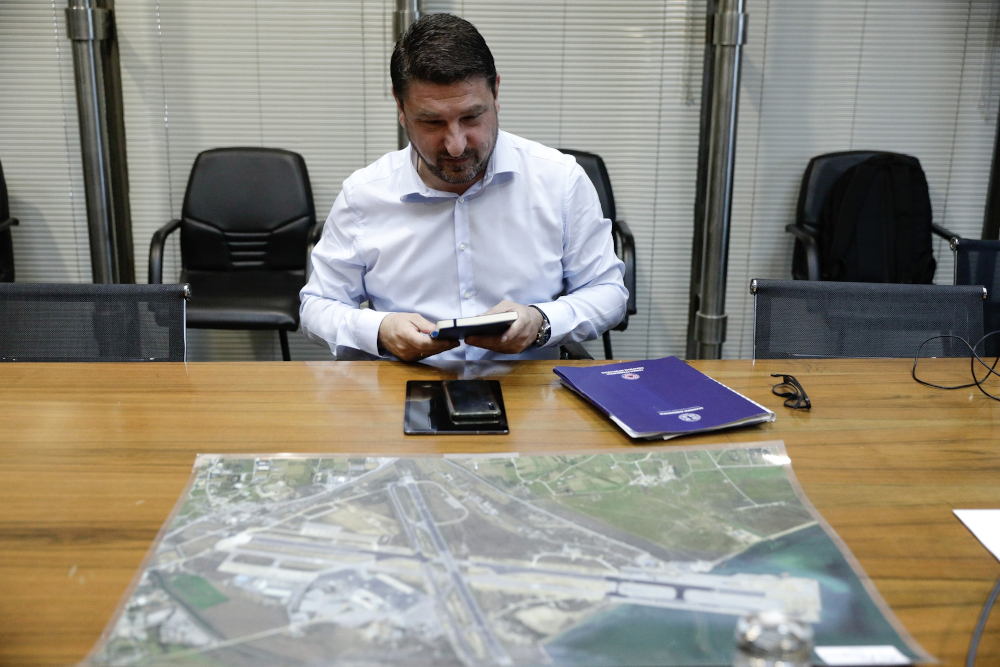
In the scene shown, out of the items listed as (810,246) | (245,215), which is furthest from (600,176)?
(245,215)

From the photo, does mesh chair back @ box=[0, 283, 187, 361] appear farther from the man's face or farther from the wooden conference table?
the man's face

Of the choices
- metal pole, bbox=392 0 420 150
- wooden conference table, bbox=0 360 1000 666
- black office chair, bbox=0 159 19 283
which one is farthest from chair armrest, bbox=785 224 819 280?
black office chair, bbox=0 159 19 283

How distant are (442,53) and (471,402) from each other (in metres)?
0.75

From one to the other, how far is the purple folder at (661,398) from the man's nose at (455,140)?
1.73 feet

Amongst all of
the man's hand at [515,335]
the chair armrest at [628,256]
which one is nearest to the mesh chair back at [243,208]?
the chair armrest at [628,256]

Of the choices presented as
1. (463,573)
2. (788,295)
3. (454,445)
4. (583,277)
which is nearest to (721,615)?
(463,573)

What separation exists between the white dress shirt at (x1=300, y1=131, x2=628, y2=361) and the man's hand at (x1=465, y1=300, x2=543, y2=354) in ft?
0.65

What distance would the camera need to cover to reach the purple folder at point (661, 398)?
1.32m

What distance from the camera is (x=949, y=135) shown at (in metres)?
3.46

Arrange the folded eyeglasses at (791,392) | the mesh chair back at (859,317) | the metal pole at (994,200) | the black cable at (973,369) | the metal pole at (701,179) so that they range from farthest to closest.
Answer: the metal pole at (994,200) < the metal pole at (701,179) < the mesh chair back at (859,317) < the black cable at (973,369) < the folded eyeglasses at (791,392)

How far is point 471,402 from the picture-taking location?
1386 millimetres

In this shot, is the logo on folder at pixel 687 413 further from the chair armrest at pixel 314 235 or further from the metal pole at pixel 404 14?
the metal pole at pixel 404 14

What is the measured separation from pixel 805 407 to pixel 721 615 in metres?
0.66

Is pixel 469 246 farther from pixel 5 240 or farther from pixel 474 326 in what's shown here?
pixel 5 240
